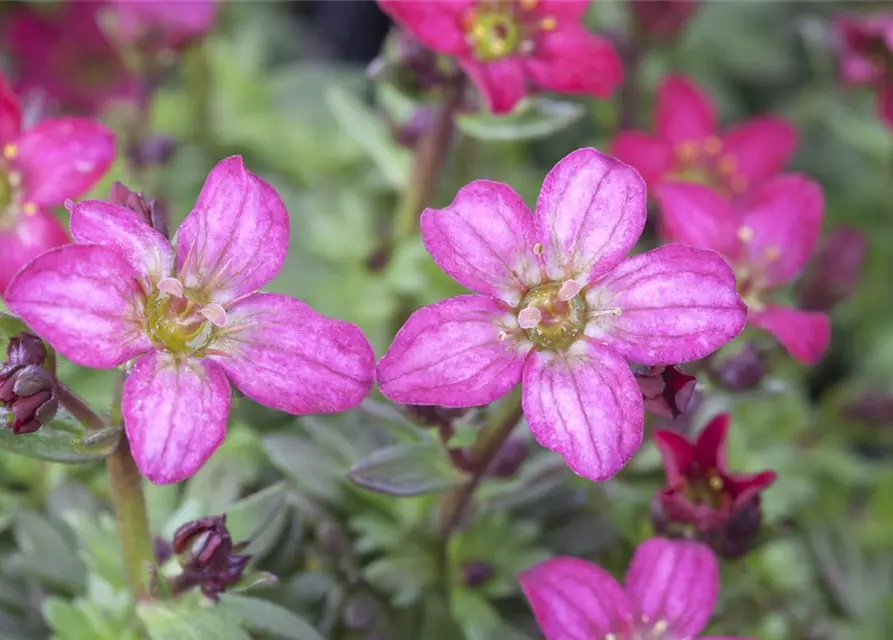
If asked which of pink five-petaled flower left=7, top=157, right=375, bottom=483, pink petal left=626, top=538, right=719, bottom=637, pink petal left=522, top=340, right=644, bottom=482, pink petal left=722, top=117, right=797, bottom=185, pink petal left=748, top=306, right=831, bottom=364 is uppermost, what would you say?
pink five-petaled flower left=7, top=157, right=375, bottom=483

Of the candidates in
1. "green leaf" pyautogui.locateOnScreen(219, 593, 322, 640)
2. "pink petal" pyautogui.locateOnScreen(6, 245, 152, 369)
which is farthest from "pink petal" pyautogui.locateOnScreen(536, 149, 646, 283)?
"green leaf" pyautogui.locateOnScreen(219, 593, 322, 640)

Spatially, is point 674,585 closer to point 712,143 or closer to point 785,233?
point 785,233

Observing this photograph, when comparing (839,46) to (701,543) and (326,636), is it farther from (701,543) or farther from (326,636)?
(326,636)

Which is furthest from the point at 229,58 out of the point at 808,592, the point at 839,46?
the point at 808,592

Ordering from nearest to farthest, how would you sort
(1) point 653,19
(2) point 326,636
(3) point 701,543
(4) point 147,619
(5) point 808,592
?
(4) point 147,619 → (3) point 701,543 → (2) point 326,636 → (5) point 808,592 → (1) point 653,19

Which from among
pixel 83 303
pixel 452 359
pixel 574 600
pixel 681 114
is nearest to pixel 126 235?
pixel 83 303

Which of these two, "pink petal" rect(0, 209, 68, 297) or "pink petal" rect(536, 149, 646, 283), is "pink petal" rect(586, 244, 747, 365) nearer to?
"pink petal" rect(536, 149, 646, 283)

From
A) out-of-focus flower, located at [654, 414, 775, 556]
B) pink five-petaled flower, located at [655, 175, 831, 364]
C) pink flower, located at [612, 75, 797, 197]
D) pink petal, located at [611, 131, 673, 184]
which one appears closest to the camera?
out-of-focus flower, located at [654, 414, 775, 556]
